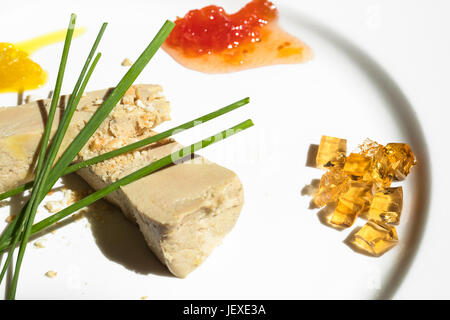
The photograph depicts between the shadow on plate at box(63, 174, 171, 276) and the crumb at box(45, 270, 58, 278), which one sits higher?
the shadow on plate at box(63, 174, 171, 276)

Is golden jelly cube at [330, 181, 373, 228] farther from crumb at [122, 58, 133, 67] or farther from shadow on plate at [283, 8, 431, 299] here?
crumb at [122, 58, 133, 67]

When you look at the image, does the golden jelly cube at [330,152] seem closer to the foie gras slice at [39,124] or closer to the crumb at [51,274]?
the foie gras slice at [39,124]

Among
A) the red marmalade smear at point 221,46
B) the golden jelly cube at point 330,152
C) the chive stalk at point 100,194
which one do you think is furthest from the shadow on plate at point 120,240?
the red marmalade smear at point 221,46

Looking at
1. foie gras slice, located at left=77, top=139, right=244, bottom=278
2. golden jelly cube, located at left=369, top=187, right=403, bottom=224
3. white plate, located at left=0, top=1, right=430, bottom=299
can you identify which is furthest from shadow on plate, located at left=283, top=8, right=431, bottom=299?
foie gras slice, located at left=77, top=139, right=244, bottom=278

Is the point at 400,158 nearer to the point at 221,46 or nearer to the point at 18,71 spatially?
the point at 221,46

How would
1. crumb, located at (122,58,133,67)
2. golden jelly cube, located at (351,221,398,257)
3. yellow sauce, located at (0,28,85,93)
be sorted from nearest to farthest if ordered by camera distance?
golden jelly cube, located at (351,221,398,257)
yellow sauce, located at (0,28,85,93)
crumb, located at (122,58,133,67)

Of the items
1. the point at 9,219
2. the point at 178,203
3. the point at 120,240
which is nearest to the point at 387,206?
the point at 178,203
